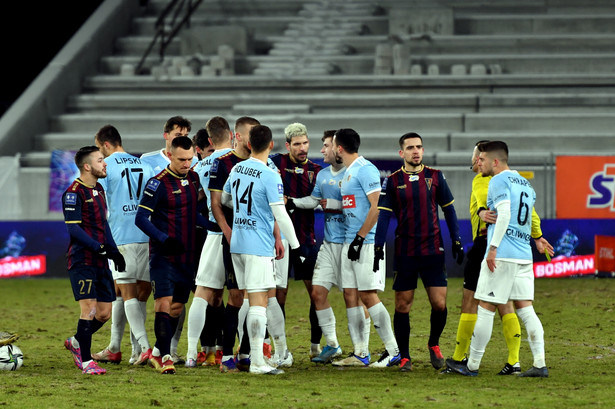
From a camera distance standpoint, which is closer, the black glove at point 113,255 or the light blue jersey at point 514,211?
the light blue jersey at point 514,211

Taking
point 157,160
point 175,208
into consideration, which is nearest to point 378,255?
point 175,208

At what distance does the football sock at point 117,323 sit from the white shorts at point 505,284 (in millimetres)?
3403

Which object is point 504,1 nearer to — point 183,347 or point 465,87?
point 465,87

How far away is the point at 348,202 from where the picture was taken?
366 inches

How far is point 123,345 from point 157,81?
14030 millimetres

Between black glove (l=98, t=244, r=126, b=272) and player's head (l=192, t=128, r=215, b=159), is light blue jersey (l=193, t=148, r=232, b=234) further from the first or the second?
black glove (l=98, t=244, r=126, b=272)

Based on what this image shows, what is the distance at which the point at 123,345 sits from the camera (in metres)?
11.0

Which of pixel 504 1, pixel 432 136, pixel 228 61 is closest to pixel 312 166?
pixel 432 136

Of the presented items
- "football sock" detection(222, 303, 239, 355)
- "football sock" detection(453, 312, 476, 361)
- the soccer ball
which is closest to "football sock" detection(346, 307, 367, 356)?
"football sock" detection(453, 312, 476, 361)

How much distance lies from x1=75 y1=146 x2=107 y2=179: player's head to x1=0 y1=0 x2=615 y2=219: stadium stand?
11.2m

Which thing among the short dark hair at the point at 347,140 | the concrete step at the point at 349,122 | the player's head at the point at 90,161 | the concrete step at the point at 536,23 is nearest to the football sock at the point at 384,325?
the short dark hair at the point at 347,140

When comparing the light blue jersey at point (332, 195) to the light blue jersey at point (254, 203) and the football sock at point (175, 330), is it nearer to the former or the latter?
the light blue jersey at point (254, 203)

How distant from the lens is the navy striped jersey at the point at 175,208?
8969 millimetres

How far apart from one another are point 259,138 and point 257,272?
112 centimetres
